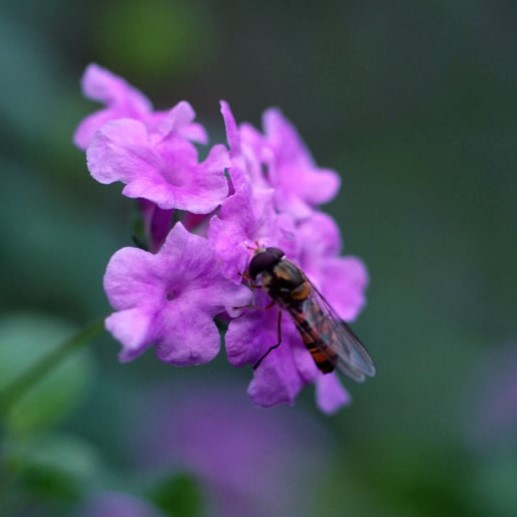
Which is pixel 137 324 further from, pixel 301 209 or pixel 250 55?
pixel 250 55

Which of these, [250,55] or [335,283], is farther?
[250,55]

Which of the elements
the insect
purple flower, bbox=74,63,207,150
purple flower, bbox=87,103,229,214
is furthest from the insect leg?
purple flower, bbox=74,63,207,150

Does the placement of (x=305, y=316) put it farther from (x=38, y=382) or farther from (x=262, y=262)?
(x=38, y=382)

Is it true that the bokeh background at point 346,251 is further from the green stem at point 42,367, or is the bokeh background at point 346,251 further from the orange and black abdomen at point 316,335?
the orange and black abdomen at point 316,335

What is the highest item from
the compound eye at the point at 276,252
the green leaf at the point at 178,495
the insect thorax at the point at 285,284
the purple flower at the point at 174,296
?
the compound eye at the point at 276,252

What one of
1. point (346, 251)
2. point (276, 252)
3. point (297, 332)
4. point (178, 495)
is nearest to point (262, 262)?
point (276, 252)

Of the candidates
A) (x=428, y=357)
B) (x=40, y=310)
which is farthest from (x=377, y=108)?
(x=40, y=310)

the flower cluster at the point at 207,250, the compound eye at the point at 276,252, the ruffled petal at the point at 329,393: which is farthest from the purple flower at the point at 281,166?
the ruffled petal at the point at 329,393
